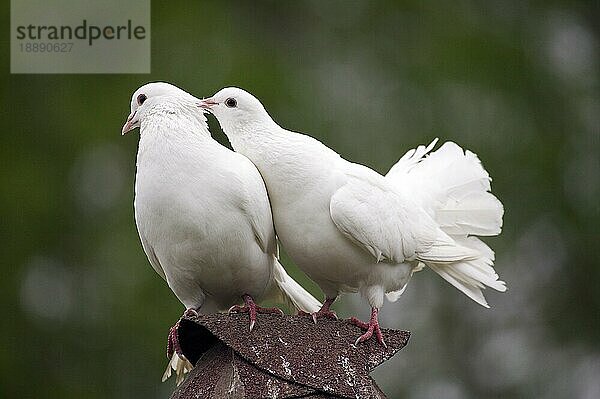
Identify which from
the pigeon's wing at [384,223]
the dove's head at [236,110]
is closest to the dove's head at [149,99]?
the dove's head at [236,110]

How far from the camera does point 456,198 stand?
7.05 metres

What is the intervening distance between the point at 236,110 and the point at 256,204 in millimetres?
568

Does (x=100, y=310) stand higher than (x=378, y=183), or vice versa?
(x=378, y=183)

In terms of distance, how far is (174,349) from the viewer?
588 centimetres

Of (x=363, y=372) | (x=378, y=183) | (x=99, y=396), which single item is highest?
(x=378, y=183)

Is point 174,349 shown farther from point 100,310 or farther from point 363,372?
point 100,310

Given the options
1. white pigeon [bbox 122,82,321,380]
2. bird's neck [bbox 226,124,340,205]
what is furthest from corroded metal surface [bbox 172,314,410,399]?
bird's neck [bbox 226,124,340,205]

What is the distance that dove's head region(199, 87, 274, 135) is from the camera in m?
6.01

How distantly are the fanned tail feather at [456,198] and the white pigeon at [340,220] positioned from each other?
0.13 meters

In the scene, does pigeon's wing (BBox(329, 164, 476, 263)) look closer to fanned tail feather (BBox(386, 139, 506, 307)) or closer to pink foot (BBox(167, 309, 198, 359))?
fanned tail feather (BBox(386, 139, 506, 307))

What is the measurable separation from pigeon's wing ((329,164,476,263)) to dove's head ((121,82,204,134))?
0.86 m

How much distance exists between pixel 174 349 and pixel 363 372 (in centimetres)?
102

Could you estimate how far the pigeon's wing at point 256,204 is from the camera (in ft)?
18.6

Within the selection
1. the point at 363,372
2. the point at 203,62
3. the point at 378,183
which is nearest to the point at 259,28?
the point at 203,62
